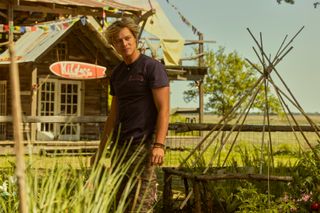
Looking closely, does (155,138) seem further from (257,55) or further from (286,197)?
(257,55)

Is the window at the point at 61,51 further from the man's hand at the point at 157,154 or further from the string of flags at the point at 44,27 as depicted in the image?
the man's hand at the point at 157,154

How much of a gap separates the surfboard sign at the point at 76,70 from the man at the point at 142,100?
1492 cm

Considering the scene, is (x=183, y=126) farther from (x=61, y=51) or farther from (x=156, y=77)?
(x=61, y=51)

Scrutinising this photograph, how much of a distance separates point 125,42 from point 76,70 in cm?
1576

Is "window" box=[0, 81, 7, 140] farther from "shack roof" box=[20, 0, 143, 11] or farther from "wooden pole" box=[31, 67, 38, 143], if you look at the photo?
"shack roof" box=[20, 0, 143, 11]

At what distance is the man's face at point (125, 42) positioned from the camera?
4.02 m

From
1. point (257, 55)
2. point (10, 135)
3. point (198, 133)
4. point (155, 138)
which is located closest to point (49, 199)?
point (155, 138)

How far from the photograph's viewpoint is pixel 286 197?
5617mm

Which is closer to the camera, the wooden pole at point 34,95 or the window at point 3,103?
the wooden pole at point 34,95

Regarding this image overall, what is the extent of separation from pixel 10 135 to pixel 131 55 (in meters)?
17.4

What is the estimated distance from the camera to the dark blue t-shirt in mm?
4062

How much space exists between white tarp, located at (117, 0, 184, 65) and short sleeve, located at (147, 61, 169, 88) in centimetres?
1809

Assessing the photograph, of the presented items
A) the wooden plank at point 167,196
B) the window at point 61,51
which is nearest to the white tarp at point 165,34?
the window at point 61,51

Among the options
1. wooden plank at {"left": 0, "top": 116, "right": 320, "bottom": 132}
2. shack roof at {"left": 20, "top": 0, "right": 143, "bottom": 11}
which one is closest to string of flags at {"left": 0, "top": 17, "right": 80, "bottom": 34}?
shack roof at {"left": 20, "top": 0, "right": 143, "bottom": 11}
